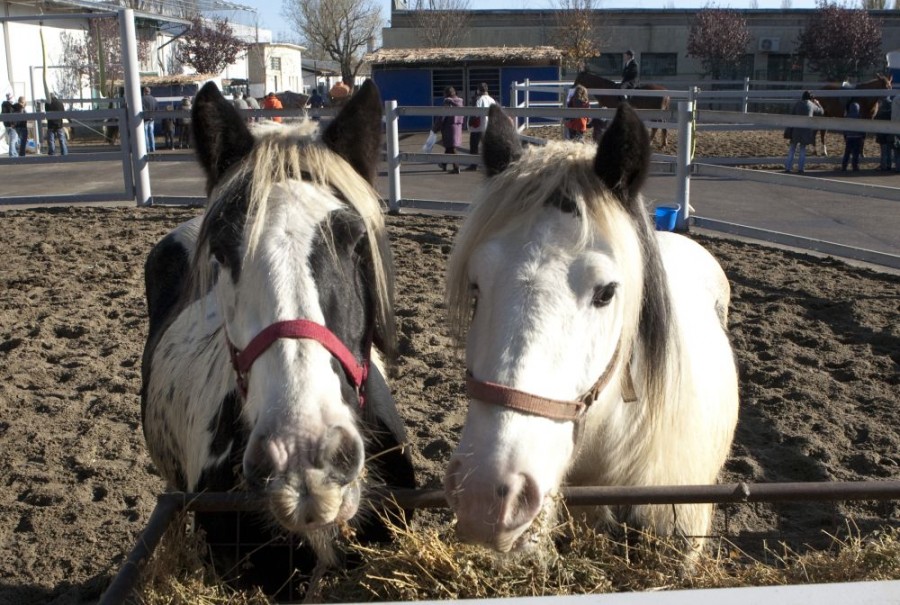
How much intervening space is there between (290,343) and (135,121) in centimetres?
1020

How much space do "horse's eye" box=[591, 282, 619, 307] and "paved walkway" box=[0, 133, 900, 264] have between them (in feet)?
20.9

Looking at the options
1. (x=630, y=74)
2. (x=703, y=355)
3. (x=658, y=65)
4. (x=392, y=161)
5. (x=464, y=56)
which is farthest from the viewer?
(x=658, y=65)

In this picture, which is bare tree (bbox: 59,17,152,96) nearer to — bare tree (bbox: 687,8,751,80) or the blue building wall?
the blue building wall

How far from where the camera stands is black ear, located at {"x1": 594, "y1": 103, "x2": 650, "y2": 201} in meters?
2.00

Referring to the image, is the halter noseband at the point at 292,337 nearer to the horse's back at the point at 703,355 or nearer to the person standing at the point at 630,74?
the horse's back at the point at 703,355

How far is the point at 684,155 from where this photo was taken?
8711mm

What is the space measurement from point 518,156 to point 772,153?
52.0 feet

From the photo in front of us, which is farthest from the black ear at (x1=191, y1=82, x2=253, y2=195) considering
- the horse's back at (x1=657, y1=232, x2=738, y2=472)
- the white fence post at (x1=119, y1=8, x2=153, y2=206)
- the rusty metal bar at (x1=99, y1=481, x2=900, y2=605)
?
the white fence post at (x1=119, y1=8, x2=153, y2=206)

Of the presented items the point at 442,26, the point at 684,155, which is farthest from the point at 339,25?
the point at 684,155

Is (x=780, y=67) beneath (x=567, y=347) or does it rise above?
above

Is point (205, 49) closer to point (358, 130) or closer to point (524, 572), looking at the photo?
point (358, 130)

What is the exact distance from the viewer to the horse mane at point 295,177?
2133 mm

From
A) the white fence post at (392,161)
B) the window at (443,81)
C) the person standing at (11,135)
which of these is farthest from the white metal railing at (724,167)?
the window at (443,81)

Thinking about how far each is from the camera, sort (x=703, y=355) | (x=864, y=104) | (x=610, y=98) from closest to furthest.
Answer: (x=703, y=355) → (x=610, y=98) → (x=864, y=104)
